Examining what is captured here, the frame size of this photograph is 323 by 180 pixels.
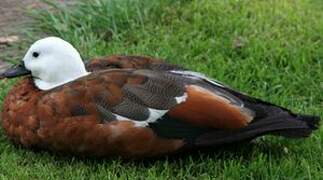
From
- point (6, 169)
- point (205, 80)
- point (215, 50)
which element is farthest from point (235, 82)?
point (6, 169)

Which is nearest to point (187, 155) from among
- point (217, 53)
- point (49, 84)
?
point (49, 84)

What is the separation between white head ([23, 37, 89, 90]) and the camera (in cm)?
471

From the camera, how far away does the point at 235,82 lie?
5762mm

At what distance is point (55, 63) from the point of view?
15.5 feet

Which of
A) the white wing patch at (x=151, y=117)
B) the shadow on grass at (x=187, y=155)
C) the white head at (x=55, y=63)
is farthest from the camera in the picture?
the white head at (x=55, y=63)

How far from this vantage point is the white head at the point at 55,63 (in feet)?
15.5

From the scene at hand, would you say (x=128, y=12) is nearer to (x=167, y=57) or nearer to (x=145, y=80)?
(x=167, y=57)

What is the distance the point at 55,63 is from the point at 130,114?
1.86 feet

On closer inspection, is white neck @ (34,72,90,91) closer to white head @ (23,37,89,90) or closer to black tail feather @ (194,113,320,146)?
white head @ (23,37,89,90)

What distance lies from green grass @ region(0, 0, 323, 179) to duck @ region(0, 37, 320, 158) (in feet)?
0.37

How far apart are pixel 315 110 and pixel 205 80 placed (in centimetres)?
90

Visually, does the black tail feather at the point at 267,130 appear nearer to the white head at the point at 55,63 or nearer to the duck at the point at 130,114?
the duck at the point at 130,114

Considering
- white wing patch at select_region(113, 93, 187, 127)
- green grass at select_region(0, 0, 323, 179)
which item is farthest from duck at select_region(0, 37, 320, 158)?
green grass at select_region(0, 0, 323, 179)

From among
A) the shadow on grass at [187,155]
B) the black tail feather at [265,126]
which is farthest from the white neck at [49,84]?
the black tail feather at [265,126]
